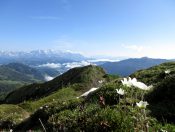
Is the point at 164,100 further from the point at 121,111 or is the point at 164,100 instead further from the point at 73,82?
the point at 73,82

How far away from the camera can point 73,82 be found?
2744 inches

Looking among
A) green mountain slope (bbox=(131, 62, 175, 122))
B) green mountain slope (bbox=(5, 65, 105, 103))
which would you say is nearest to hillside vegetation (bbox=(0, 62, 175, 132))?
green mountain slope (bbox=(131, 62, 175, 122))

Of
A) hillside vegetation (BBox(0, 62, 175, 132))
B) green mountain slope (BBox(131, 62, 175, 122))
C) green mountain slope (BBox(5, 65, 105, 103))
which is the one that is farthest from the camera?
green mountain slope (BBox(5, 65, 105, 103))

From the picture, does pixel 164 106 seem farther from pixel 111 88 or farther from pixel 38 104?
pixel 38 104

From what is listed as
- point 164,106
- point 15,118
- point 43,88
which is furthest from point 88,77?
point 164,106

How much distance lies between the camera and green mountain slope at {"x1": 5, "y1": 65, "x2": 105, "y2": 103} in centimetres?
6606

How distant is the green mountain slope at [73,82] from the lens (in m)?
66.1

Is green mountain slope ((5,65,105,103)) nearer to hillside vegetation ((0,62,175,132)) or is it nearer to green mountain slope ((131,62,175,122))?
hillside vegetation ((0,62,175,132))

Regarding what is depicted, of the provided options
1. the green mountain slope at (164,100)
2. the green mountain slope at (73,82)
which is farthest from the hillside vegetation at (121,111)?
the green mountain slope at (73,82)

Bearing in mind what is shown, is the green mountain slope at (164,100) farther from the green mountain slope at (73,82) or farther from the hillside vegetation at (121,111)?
the green mountain slope at (73,82)

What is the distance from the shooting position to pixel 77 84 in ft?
210

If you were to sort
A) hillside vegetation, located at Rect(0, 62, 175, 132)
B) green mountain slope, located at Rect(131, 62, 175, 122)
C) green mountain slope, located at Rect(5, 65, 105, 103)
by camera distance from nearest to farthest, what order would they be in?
hillside vegetation, located at Rect(0, 62, 175, 132) < green mountain slope, located at Rect(131, 62, 175, 122) < green mountain slope, located at Rect(5, 65, 105, 103)

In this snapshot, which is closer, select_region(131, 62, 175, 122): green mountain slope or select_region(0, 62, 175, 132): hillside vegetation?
select_region(0, 62, 175, 132): hillside vegetation

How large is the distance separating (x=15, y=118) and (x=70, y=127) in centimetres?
2022
